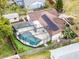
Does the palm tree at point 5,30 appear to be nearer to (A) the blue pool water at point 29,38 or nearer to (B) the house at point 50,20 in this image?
(A) the blue pool water at point 29,38

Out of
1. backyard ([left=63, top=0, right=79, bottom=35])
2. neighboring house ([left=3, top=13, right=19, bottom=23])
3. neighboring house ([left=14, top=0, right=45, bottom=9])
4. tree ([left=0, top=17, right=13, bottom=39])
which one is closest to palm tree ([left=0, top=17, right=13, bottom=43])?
tree ([left=0, top=17, right=13, bottom=39])

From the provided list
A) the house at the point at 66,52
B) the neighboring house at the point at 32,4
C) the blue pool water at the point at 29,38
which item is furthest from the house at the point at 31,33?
the neighboring house at the point at 32,4

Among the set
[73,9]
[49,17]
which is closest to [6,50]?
[49,17]

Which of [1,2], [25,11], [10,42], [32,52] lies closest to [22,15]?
[25,11]

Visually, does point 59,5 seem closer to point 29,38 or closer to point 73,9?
point 73,9

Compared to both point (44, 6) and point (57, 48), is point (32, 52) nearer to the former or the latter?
point (57, 48)
